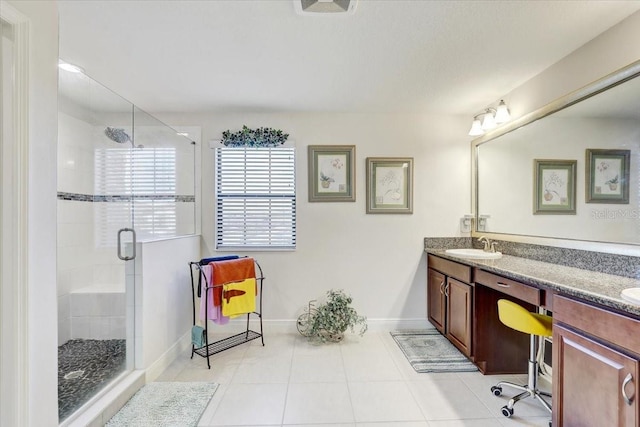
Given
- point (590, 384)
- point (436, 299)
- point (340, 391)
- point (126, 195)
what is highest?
point (126, 195)

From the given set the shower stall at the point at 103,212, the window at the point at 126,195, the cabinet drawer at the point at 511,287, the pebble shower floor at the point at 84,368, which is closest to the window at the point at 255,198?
the shower stall at the point at 103,212

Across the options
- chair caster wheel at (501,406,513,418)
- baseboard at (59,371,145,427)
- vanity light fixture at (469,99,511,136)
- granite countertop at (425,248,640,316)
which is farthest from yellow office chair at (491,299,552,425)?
baseboard at (59,371,145,427)

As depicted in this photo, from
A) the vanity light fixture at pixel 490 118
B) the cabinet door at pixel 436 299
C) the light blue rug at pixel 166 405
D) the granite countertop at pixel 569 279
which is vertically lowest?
the light blue rug at pixel 166 405

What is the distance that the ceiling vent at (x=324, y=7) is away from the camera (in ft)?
5.04

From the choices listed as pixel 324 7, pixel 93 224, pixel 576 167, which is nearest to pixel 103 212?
pixel 93 224

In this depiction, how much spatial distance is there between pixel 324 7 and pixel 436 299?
268 centimetres

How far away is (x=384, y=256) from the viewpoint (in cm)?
319

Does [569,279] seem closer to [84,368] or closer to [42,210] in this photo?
[42,210]

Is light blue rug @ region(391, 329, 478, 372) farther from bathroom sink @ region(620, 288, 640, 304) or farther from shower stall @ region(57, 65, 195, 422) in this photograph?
shower stall @ region(57, 65, 195, 422)

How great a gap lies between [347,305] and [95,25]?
113 inches

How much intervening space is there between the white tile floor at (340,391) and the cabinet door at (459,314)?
0.87 feet

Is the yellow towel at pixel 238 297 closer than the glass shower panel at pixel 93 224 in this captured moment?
No

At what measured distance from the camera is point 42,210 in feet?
3.45

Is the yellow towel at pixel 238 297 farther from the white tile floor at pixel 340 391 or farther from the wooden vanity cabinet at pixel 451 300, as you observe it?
the wooden vanity cabinet at pixel 451 300
